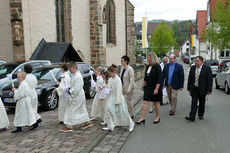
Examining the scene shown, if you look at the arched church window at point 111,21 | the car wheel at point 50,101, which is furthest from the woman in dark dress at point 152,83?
the arched church window at point 111,21

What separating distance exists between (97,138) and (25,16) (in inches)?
505

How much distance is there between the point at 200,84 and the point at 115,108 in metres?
2.64

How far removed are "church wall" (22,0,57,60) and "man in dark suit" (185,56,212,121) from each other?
1149 cm

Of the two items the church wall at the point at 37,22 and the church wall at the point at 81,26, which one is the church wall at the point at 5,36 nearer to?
the church wall at the point at 37,22

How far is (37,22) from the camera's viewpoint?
17.1 m

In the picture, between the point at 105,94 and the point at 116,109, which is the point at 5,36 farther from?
the point at 116,109

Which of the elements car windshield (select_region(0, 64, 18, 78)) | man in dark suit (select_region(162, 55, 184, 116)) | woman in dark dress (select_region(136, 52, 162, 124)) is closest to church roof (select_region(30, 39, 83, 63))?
car windshield (select_region(0, 64, 18, 78))

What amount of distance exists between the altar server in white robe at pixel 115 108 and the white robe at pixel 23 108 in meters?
1.89

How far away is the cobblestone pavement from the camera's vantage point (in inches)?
202

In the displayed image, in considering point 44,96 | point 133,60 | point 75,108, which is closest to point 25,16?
point 44,96

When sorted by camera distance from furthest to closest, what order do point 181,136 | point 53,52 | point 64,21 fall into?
1. point 64,21
2. point 53,52
3. point 181,136

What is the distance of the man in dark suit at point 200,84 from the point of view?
741cm

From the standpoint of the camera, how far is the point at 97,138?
570 centimetres

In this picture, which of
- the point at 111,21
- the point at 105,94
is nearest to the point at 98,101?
the point at 105,94
